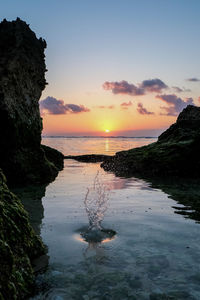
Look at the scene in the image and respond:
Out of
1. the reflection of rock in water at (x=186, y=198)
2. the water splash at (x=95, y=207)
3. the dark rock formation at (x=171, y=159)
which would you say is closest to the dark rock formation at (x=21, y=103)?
the water splash at (x=95, y=207)

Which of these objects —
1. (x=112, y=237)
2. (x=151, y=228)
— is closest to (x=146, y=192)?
(x=151, y=228)

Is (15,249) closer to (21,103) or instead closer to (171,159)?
(21,103)

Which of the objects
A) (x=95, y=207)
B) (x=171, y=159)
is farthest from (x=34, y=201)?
(x=171, y=159)

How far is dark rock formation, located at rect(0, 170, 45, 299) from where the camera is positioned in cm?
449

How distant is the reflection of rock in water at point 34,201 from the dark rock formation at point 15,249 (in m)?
2.28

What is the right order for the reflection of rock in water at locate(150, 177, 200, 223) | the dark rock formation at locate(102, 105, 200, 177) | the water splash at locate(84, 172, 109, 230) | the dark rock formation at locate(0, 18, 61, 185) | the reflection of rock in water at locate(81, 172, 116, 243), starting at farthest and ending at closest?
the dark rock formation at locate(102, 105, 200, 177) → the dark rock formation at locate(0, 18, 61, 185) → the reflection of rock in water at locate(150, 177, 200, 223) → the water splash at locate(84, 172, 109, 230) → the reflection of rock in water at locate(81, 172, 116, 243)

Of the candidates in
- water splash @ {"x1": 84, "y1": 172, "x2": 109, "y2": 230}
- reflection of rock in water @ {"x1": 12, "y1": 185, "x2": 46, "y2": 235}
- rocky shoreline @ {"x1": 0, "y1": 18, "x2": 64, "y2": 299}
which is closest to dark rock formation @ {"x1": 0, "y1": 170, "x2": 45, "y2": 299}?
reflection of rock in water @ {"x1": 12, "y1": 185, "x2": 46, "y2": 235}

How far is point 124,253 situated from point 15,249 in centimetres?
274

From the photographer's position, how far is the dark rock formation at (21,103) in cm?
1811

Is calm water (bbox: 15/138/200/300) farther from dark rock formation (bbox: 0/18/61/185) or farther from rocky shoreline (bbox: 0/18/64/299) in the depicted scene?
dark rock formation (bbox: 0/18/61/185)

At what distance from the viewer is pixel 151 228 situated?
8852 mm

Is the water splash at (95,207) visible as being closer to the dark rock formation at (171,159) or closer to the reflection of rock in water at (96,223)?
the reflection of rock in water at (96,223)

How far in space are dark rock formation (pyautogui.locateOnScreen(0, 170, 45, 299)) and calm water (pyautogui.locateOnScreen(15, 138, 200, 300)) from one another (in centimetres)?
38

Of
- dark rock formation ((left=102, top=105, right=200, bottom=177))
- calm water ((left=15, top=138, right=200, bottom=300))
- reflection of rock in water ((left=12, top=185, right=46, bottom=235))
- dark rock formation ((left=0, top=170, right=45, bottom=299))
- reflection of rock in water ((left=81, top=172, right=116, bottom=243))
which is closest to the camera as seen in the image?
dark rock formation ((left=0, top=170, right=45, bottom=299))
